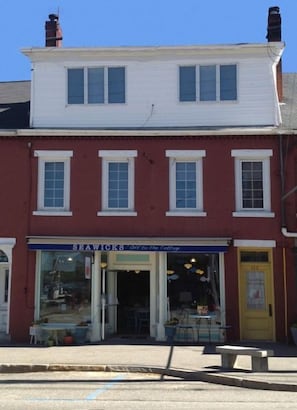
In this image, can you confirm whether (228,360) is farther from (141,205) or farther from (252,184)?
(252,184)

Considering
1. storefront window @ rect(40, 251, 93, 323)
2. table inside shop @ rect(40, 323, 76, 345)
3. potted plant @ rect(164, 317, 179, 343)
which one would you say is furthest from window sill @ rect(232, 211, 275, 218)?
table inside shop @ rect(40, 323, 76, 345)

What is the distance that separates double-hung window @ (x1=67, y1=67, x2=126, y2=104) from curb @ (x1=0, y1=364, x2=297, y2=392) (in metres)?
8.91

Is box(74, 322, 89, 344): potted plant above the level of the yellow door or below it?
below

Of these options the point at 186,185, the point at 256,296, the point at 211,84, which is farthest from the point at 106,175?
the point at 256,296

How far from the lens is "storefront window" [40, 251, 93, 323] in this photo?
57.0 ft

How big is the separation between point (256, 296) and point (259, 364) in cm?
576

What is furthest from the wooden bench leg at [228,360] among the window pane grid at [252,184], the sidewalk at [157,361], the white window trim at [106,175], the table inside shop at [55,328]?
the white window trim at [106,175]

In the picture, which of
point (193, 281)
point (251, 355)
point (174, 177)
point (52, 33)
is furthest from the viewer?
point (52, 33)

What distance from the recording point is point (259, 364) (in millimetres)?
11547

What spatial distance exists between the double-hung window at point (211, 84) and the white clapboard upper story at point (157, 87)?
31mm

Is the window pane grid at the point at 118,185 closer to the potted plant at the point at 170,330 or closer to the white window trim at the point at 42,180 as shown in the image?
the white window trim at the point at 42,180

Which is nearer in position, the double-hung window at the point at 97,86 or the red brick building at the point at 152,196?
the red brick building at the point at 152,196

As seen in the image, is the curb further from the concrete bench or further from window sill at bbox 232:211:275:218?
window sill at bbox 232:211:275:218

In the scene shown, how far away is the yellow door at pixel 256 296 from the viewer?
16.9 m
